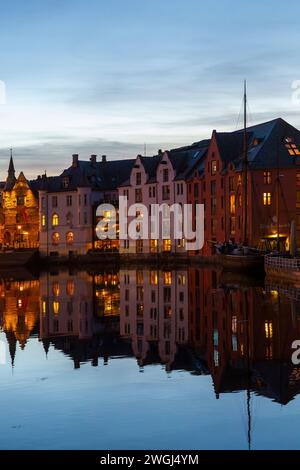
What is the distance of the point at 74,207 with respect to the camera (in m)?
114

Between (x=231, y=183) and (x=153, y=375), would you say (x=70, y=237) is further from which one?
(x=153, y=375)

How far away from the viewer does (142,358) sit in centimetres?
2566

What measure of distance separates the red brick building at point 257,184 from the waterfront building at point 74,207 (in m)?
22.4

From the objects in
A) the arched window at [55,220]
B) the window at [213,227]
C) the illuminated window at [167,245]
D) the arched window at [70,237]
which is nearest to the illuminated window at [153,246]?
the illuminated window at [167,245]

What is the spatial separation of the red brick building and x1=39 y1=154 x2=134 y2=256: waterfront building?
22.4 m

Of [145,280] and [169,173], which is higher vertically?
[169,173]

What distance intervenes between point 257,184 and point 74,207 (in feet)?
120

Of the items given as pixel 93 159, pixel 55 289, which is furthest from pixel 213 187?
pixel 55 289

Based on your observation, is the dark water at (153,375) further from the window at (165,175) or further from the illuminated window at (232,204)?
the window at (165,175)

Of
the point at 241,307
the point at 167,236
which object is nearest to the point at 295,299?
the point at 241,307

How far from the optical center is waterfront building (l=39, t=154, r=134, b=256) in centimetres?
11262

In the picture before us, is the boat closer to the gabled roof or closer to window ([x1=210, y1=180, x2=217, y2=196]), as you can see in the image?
the gabled roof
